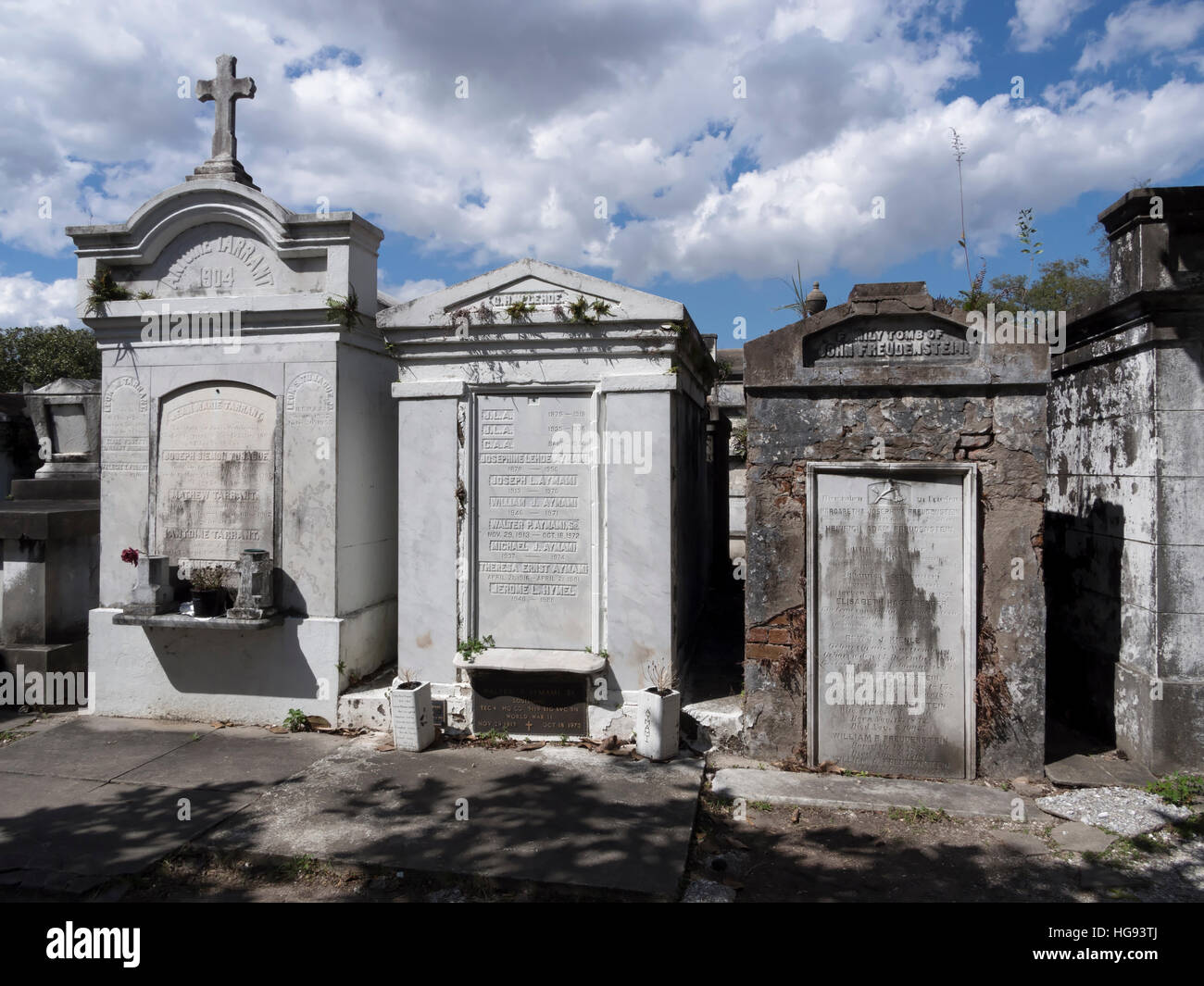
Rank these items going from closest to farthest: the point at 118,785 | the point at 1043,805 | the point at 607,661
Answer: the point at 1043,805 < the point at 118,785 < the point at 607,661

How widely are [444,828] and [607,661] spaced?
69.1 inches

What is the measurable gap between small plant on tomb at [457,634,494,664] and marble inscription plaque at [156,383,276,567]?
1.78 meters

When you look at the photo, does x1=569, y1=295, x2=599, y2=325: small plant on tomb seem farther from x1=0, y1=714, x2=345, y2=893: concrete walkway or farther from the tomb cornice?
x1=0, y1=714, x2=345, y2=893: concrete walkway

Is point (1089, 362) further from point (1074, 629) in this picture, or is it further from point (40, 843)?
point (40, 843)

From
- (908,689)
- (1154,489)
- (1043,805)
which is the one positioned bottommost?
(1043,805)

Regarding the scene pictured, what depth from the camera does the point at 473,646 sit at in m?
5.78

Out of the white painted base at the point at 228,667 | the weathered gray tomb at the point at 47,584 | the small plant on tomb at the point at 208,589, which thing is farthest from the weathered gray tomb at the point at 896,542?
the weathered gray tomb at the point at 47,584

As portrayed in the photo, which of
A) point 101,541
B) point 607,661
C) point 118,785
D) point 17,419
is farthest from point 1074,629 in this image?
point 17,419

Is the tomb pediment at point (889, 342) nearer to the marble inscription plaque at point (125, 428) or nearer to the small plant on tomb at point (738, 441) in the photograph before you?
the marble inscription plaque at point (125, 428)

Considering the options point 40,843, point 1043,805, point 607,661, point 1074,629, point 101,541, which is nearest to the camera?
point 40,843

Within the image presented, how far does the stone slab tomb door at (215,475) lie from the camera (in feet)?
20.3

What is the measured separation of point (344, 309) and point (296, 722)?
322cm

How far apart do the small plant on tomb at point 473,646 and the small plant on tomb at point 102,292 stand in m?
4.14

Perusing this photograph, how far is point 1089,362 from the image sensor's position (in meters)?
5.80
